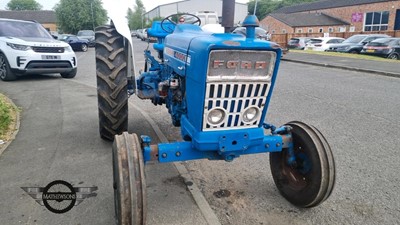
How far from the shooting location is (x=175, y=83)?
137 inches

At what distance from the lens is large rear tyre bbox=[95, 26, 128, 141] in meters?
4.41

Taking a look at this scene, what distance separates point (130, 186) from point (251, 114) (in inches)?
47.8

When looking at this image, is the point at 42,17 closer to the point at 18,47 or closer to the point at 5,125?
the point at 18,47

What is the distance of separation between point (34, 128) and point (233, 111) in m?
4.20

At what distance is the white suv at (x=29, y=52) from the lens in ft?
32.6

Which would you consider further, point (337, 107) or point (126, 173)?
point (337, 107)

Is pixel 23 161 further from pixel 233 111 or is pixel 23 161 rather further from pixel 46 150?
pixel 233 111

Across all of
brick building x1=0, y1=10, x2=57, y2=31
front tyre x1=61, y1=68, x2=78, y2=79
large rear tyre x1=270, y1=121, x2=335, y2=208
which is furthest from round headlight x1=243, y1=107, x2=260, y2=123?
brick building x1=0, y1=10, x2=57, y2=31

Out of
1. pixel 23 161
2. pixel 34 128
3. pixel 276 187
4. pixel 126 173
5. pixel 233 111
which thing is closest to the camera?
pixel 126 173

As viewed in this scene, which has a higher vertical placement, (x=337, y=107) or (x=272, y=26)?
(x=272, y=26)

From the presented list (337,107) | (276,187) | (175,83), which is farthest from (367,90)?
(175,83)

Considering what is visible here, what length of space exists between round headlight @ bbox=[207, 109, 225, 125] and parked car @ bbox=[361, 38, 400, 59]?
67.0ft

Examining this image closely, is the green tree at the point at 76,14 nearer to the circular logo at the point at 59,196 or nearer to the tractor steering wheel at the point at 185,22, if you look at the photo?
the tractor steering wheel at the point at 185,22

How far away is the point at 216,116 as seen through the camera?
2.86 metres
